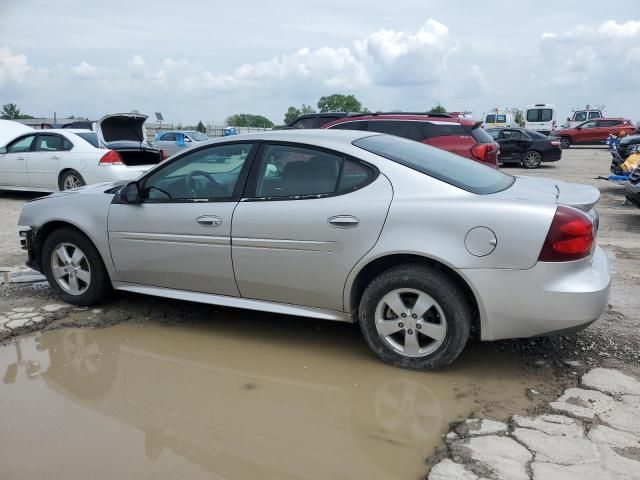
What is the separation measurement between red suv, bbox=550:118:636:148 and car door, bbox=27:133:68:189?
A: 995 inches

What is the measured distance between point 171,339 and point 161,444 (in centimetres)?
142

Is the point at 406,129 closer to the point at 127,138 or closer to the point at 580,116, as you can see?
the point at 127,138

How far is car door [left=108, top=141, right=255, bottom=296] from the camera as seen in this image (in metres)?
4.06

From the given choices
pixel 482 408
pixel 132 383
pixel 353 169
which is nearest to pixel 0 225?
pixel 132 383

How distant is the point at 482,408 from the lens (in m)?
3.20

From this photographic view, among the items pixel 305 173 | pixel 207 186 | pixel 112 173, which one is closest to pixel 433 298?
pixel 305 173

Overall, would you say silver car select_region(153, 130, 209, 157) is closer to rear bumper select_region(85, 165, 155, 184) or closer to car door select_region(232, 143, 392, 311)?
rear bumper select_region(85, 165, 155, 184)

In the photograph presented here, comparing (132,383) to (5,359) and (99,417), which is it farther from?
(5,359)

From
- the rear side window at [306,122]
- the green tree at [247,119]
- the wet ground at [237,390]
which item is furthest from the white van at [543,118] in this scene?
the green tree at [247,119]

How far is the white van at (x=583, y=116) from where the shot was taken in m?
33.1

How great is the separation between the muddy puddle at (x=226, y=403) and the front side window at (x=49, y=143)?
7.17 metres

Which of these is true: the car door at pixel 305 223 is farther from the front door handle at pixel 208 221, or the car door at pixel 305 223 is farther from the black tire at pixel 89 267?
the black tire at pixel 89 267

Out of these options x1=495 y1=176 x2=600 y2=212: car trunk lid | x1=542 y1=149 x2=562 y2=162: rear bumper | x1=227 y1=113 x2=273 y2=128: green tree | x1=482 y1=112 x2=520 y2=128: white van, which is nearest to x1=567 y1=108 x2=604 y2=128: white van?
x1=482 y1=112 x2=520 y2=128: white van

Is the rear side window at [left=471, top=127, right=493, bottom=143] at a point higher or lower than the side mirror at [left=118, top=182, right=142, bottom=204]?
higher
